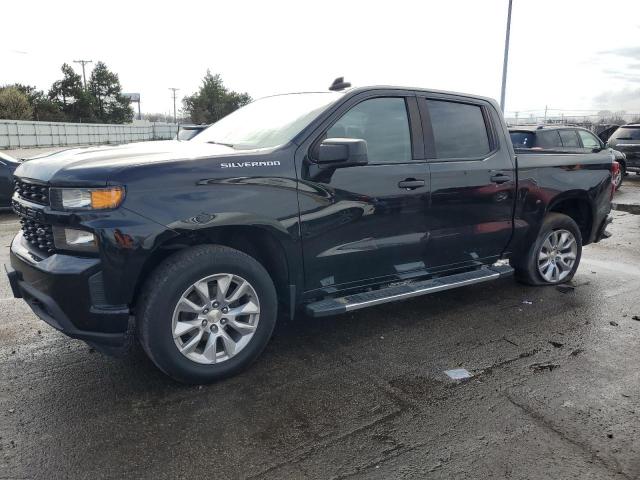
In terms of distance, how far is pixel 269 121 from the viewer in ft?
13.9

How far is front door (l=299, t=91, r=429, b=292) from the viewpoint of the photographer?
3750 mm

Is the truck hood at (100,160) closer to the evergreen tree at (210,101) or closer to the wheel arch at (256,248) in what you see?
the wheel arch at (256,248)

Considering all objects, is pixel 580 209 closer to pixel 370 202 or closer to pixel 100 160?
pixel 370 202

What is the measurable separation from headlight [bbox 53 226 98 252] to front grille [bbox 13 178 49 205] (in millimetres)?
234

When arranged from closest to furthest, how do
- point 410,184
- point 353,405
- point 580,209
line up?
point 353,405 → point 410,184 → point 580,209

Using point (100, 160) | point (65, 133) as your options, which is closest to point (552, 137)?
point (100, 160)

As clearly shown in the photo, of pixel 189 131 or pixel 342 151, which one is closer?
pixel 342 151

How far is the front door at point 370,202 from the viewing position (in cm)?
375

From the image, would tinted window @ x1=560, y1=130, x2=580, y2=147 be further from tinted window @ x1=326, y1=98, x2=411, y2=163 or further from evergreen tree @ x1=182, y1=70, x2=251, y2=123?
evergreen tree @ x1=182, y1=70, x2=251, y2=123

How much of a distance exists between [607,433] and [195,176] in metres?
2.82

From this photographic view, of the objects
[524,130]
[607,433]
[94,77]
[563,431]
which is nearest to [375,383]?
[563,431]

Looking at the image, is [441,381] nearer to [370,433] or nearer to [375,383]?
[375,383]

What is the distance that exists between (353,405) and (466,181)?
2.24 meters

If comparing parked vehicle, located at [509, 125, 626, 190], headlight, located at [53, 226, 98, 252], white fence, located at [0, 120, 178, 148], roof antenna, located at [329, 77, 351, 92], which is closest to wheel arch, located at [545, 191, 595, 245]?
roof antenna, located at [329, 77, 351, 92]
